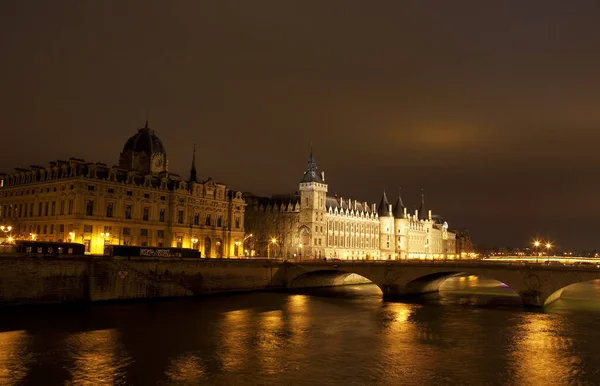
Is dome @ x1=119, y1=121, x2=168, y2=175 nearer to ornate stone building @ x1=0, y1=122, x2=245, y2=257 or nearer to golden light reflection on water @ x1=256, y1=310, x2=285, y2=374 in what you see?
ornate stone building @ x1=0, y1=122, x2=245, y2=257

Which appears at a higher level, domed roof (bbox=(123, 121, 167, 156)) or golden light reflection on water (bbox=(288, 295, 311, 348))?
domed roof (bbox=(123, 121, 167, 156))

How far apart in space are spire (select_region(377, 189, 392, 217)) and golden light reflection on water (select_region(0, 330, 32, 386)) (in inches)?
5689

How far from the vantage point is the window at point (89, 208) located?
9069 centimetres

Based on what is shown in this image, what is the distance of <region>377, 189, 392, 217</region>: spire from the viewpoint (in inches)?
7200

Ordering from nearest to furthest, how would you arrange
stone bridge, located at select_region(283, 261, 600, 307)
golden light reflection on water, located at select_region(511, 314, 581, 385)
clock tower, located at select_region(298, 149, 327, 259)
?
1. golden light reflection on water, located at select_region(511, 314, 581, 385)
2. stone bridge, located at select_region(283, 261, 600, 307)
3. clock tower, located at select_region(298, 149, 327, 259)

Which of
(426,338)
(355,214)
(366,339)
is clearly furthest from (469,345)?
(355,214)

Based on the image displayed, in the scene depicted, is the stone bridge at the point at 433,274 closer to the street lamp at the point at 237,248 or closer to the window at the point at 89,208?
the street lamp at the point at 237,248

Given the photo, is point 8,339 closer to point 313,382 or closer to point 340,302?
point 313,382

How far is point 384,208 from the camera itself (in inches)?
7269

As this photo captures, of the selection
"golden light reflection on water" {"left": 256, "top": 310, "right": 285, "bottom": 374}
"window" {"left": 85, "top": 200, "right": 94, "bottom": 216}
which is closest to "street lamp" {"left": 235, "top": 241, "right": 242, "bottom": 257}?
"window" {"left": 85, "top": 200, "right": 94, "bottom": 216}

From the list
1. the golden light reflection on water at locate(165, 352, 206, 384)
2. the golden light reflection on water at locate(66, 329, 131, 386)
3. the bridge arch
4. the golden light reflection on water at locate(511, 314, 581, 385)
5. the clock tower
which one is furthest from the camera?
the clock tower

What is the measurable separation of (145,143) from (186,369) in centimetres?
8486

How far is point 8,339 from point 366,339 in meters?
28.9

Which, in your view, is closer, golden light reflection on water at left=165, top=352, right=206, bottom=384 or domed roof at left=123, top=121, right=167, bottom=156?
golden light reflection on water at left=165, top=352, right=206, bottom=384
